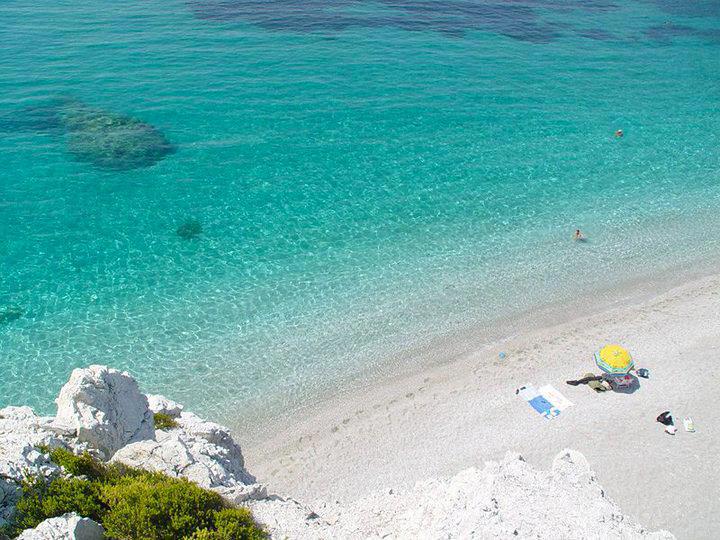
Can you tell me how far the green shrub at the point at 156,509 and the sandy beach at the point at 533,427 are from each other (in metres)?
8.30

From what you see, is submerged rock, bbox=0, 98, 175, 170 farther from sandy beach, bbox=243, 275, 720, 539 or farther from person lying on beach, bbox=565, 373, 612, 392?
person lying on beach, bbox=565, 373, 612, 392

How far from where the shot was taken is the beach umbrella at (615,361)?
997 inches

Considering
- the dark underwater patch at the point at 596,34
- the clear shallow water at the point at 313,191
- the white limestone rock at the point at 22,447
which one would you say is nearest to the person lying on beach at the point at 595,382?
the clear shallow water at the point at 313,191

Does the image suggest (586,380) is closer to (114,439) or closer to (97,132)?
(114,439)

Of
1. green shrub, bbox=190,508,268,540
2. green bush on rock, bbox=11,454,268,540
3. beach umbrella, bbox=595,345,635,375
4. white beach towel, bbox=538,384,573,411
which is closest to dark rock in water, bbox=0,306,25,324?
green bush on rock, bbox=11,454,268,540

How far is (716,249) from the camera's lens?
3575cm

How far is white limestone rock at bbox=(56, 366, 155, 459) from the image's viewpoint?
15.8 meters

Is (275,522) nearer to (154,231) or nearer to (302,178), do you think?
(154,231)

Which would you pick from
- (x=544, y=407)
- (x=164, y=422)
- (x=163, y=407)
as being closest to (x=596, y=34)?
(x=544, y=407)

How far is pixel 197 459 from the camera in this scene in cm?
1582

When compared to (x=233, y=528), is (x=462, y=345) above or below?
below

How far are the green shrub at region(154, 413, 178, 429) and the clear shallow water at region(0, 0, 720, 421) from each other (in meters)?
6.21

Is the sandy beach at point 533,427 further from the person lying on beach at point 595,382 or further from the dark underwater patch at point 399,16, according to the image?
the dark underwater patch at point 399,16

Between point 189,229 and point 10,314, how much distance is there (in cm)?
1069
